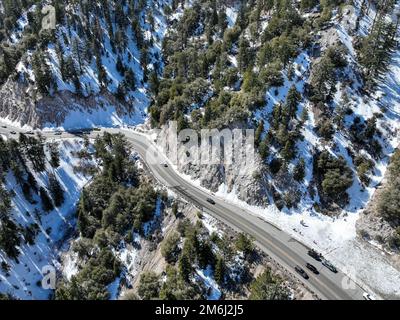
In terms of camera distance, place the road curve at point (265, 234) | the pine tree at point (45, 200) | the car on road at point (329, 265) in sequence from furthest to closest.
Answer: the pine tree at point (45, 200), the car on road at point (329, 265), the road curve at point (265, 234)

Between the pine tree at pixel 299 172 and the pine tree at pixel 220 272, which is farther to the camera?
the pine tree at pixel 299 172

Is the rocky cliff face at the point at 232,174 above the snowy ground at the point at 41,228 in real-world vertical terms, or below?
above

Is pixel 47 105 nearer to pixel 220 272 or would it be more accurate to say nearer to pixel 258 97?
pixel 258 97

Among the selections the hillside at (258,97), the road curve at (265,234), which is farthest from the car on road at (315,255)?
the hillside at (258,97)

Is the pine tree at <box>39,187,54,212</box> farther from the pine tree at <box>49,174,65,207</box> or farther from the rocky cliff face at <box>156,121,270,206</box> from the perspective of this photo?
the rocky cliff face at <box>156,121,270,206</box>

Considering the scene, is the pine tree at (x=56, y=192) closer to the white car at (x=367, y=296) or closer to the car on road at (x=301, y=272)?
the car on road at (x=301, y=272)

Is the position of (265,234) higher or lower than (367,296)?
higher

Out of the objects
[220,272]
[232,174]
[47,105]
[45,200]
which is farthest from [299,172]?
[47,105]
